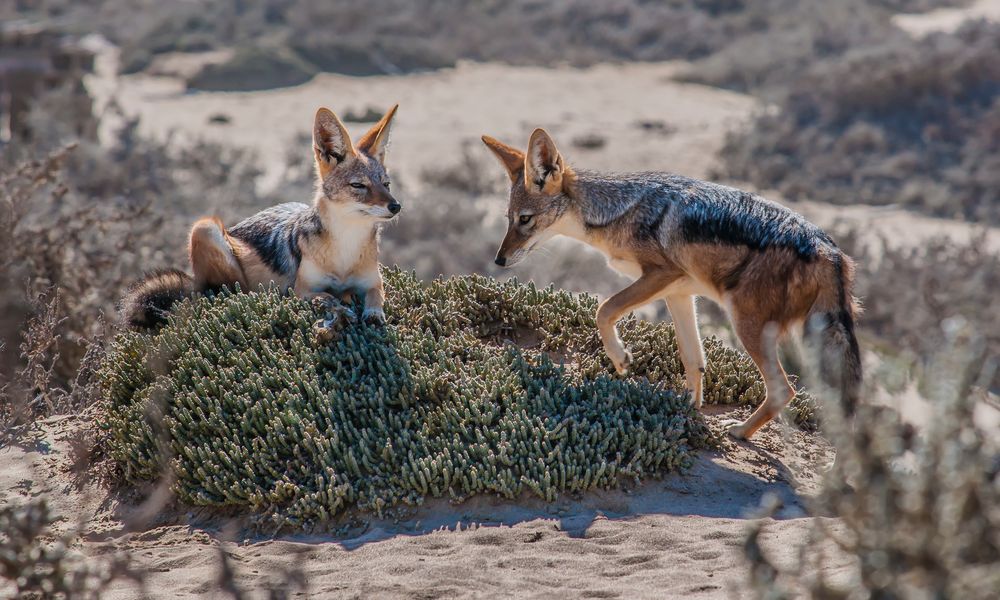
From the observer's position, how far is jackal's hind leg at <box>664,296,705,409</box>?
21.3 ft

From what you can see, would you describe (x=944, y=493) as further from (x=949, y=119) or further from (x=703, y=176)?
(x=949, y=119)

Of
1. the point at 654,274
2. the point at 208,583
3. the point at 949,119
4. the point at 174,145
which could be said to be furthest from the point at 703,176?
the point at 208,583

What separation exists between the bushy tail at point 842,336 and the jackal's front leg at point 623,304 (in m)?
0.95

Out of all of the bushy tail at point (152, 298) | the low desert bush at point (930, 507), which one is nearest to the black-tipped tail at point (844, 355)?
the low desert bush at point (930, 507)

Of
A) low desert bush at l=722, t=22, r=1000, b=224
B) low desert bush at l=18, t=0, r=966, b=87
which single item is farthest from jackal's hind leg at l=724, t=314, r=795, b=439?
low desert bush at l=18, t=0, r=966, b=87

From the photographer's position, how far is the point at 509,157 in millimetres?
7238

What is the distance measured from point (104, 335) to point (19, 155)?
740cm

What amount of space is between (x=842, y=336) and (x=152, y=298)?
13.4 feet

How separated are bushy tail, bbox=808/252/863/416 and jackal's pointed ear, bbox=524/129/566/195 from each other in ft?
6.31

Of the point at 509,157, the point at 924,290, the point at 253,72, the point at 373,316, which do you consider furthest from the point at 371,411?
the point at 253,72

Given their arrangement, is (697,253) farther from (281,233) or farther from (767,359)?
(281,233)

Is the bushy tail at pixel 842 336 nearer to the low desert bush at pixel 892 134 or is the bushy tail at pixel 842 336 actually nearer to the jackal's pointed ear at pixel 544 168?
the jackal's pointed ear at pixel 544 168

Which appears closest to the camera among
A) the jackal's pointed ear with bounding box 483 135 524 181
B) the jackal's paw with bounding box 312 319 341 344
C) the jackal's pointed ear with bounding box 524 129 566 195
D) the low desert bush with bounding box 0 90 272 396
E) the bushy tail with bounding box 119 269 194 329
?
the jackal's paw with bounding box 312 319 341 344

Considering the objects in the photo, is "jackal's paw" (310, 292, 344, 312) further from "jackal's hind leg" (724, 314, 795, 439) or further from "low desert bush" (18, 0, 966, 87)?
"low desert bush" (18, 0, 966, 87)
